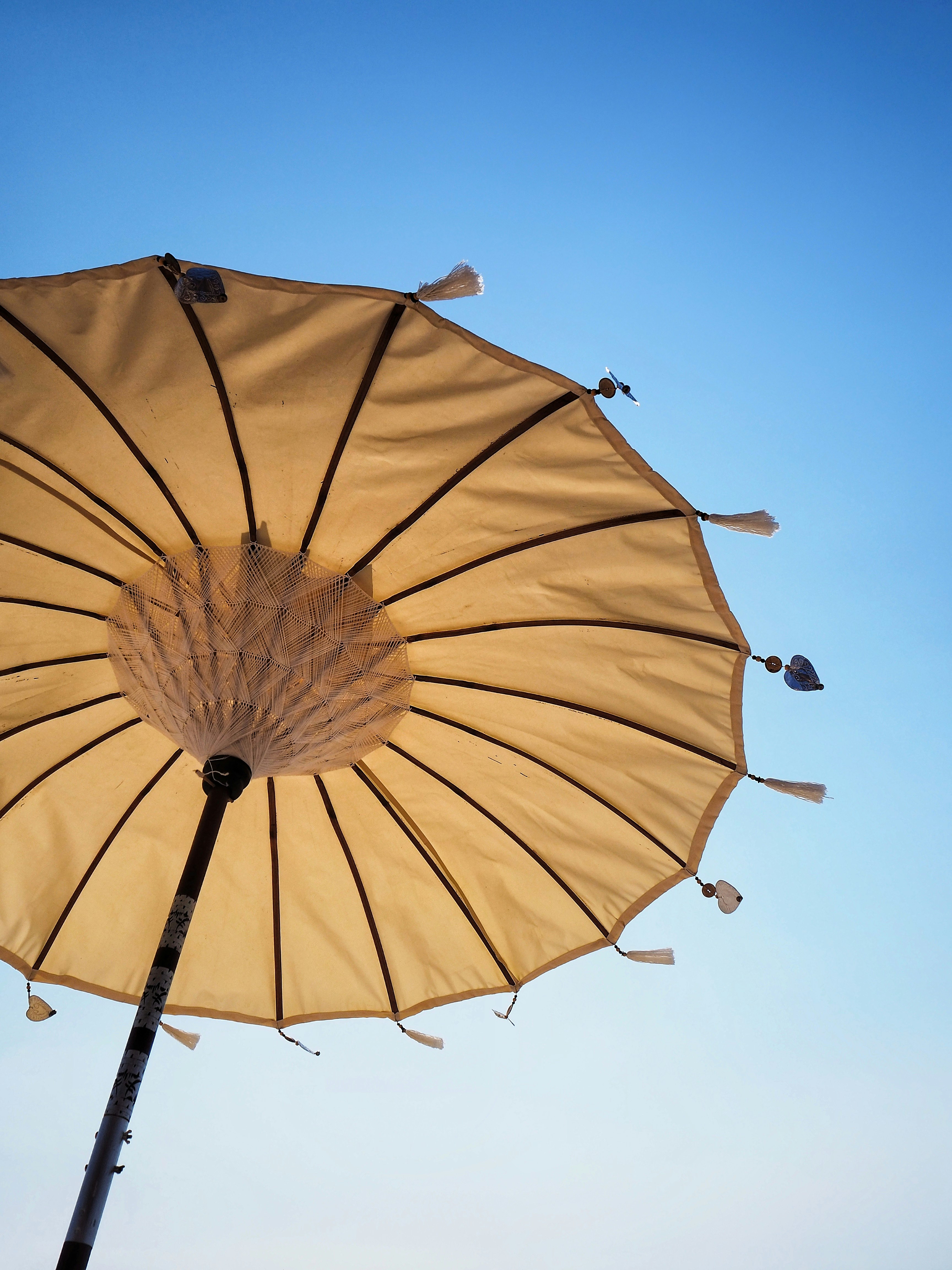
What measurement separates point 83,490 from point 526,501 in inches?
102

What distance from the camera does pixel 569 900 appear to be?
6.54m

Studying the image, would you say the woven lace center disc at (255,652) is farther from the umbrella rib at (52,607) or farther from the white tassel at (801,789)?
the white tassel at (801,789)

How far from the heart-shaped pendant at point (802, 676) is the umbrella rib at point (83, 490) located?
3.86 metres

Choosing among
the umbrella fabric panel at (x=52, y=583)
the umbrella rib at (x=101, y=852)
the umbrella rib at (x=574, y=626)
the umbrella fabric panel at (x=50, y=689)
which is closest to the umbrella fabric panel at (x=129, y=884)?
the umbrella rib at (x=101, y=852)

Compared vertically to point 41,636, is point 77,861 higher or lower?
lower

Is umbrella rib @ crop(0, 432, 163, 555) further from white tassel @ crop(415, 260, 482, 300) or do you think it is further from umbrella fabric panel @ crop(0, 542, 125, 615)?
Result: white tassel @ crop(415, 260, 482, 300)

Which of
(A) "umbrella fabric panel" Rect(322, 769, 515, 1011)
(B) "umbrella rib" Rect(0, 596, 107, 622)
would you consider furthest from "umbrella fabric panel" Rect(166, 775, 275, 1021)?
(B) "umbrella rib" Rect(0, 596, 107, 622)

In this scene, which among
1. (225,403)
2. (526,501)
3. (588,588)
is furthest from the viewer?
(588,588)

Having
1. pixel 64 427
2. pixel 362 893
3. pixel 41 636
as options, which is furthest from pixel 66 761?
pixel 64 427

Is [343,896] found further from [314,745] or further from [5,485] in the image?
[5,485]

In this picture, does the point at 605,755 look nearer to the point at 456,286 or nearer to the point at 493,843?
the point at 493,843

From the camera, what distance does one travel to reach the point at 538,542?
5508mm

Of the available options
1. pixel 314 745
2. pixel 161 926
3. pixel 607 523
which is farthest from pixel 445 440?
pixel 161 926

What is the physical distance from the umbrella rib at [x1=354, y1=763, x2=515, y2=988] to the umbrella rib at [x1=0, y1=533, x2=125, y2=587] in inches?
78.6
